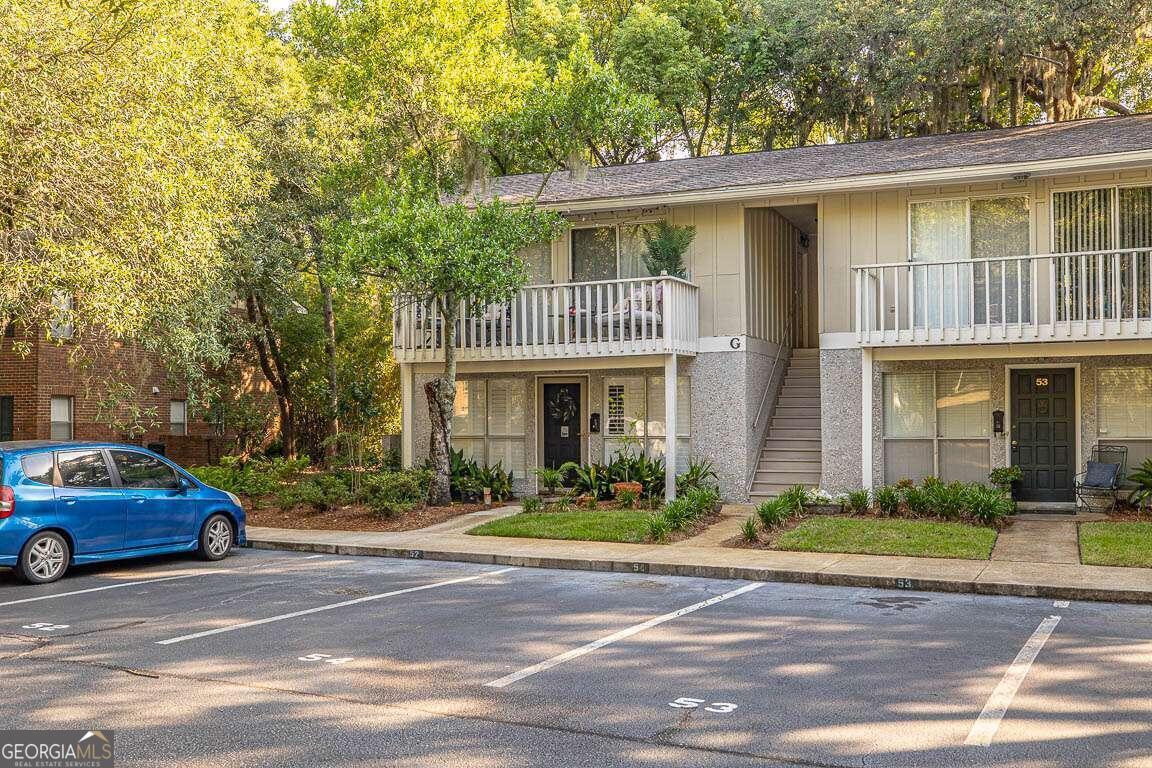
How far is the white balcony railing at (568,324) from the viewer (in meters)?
17.5

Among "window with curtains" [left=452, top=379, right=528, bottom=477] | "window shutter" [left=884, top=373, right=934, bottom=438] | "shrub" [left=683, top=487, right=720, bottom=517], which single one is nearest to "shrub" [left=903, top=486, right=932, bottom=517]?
"window shutter" [left=884, top=373, right=934, bottom=438]

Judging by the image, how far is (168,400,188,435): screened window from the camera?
26.7 metres

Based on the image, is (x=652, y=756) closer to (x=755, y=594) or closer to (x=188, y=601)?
(x=755, y=594)

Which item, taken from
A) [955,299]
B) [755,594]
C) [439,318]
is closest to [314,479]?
[439,318]

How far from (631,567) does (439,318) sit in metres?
8.66

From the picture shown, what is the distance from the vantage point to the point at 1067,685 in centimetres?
680

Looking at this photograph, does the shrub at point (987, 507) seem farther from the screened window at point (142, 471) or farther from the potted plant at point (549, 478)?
the screened window at point (142, 471)

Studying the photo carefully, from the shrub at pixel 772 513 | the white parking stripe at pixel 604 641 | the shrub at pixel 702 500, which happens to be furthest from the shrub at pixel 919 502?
the white parking stripe at pixel 604 641

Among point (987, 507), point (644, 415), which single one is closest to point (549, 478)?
point (644, 415)

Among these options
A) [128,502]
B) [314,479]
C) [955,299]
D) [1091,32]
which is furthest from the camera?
[1091,32]

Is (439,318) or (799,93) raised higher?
(799,93)

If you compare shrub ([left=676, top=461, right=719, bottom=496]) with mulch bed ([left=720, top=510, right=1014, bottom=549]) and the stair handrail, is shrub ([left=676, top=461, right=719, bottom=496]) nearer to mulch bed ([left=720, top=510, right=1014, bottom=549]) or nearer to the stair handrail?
the stair handrail

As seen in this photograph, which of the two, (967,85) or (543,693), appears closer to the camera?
(543,693)

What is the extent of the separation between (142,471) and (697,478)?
29.5 ft
